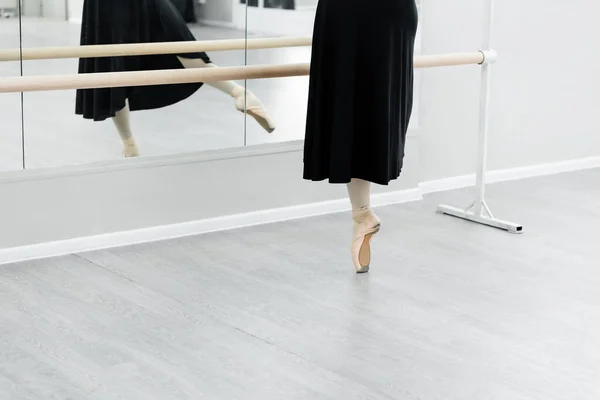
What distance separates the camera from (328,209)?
15.3ft

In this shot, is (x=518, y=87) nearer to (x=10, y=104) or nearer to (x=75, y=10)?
(x=75, y=10)

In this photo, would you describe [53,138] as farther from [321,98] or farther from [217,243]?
[321,98]

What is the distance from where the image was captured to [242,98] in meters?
4.25

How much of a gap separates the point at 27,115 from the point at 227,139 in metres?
0.89

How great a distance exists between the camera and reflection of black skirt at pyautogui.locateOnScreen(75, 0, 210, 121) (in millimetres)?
3793

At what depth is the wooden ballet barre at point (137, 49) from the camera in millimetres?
3680

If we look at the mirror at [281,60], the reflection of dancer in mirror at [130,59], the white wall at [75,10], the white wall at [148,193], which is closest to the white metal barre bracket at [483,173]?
the white wall at [148,193]

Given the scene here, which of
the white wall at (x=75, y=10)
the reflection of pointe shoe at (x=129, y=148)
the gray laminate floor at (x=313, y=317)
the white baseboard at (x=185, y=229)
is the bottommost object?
the gray laminate floor at (x=313, y=317)

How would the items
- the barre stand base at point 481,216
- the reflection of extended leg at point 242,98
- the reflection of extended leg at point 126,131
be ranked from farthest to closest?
1. the barre stand base at point 481,216
2. the reflection of extended leg at point 242,98
3. the reflection of extended leg at point 126,131

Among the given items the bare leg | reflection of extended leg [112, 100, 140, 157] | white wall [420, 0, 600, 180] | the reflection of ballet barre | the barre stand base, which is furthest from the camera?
white wall [420, 0, 600, 180]

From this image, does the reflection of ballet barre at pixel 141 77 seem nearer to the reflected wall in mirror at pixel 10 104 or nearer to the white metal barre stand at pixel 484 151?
the reflected wall in mirror at pixel 10 104

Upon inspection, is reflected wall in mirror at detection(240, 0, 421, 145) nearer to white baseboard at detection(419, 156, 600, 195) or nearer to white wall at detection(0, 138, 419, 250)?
white wall at detection(0, 138, 419, 250)

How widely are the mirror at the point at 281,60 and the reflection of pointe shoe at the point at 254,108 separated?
0.07ft

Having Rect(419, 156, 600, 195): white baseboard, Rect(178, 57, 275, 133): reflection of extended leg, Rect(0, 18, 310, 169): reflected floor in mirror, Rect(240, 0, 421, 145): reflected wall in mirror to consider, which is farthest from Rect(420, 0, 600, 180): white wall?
Rect(178, 57, 275, 133): reflection of extended leg
